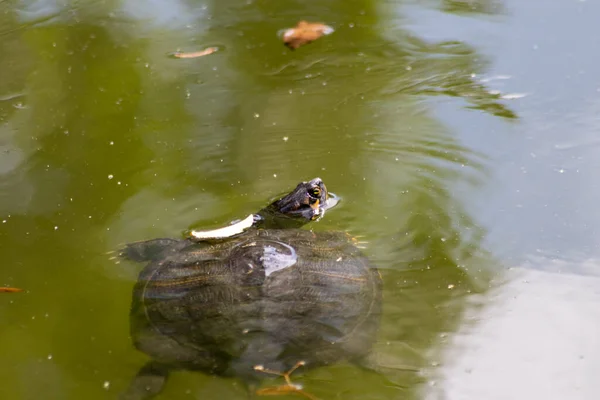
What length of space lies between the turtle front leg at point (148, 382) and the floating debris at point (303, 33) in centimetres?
270

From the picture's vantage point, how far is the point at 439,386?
236cm

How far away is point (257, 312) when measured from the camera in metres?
2.38

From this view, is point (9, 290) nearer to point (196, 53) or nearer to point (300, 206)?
point (300, 206)

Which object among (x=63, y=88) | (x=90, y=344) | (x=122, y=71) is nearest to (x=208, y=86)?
(x=122, y=71)

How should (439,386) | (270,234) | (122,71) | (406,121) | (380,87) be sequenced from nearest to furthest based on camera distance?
1. (439,386)
2. (270,234)
3. (406,121)
4. (380,87)
5. (122,71)

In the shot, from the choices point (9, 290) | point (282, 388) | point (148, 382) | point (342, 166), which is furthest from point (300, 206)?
point (9, 290)

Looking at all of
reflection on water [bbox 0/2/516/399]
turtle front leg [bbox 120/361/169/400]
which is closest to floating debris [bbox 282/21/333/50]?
reflection on water [bbox 0/2/516/399]

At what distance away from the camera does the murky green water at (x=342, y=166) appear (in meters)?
2.52

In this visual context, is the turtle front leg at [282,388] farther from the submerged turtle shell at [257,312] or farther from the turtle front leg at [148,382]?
the turtle front leg at [148,382]

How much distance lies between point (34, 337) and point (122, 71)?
2.20 m

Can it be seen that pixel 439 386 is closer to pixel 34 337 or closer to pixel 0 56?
pixel 34 337

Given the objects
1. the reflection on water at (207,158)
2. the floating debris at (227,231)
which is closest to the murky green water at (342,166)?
the reflection on water at (207,158)

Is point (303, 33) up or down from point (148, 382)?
up

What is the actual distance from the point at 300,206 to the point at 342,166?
486mm
